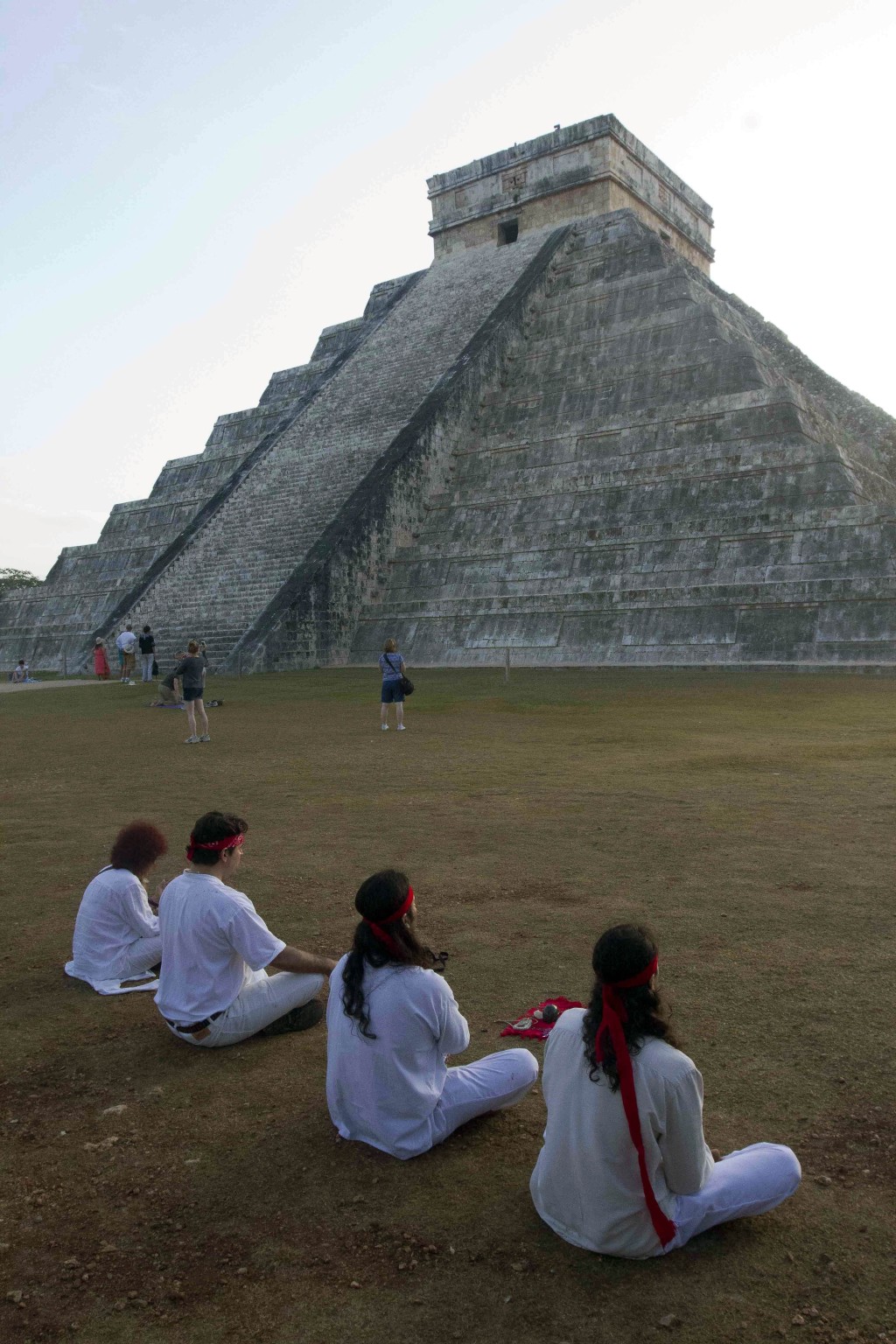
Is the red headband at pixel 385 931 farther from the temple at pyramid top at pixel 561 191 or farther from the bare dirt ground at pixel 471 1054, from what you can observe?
the temple at pyramid top at pixel 561 191

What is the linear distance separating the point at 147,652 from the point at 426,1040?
67.1ft

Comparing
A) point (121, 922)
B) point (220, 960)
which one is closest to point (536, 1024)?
point (220, 960)

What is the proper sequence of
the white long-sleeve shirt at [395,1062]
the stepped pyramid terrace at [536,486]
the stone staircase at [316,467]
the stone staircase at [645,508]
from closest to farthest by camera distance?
the white long-sleeve shirt at [395,1062]
the stone staircase at [645,508]
the stepped pyramid terrace at [536,486]
the stone staircase at [316,467]

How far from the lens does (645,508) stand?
2203cm

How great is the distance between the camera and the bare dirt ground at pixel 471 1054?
2613 millimetres

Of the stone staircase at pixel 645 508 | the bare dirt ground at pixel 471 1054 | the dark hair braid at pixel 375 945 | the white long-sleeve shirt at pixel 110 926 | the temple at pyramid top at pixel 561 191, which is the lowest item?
the bare dirt ground at pixel 471 1054

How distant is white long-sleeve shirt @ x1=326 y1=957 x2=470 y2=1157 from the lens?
11.0 ft

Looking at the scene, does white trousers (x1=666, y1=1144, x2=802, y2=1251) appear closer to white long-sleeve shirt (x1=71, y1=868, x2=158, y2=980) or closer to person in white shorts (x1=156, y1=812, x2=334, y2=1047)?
person in white shorts (x1=156, y1=812, x2=334, y2=1047)

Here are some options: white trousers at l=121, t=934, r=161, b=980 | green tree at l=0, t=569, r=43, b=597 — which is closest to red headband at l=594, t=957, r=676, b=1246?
white trousers at l=121, t=934, r=161, b=980

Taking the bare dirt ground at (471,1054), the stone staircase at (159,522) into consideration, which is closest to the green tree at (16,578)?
the stone staircase at (159,522)

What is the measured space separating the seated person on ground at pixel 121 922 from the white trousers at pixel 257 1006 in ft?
2.12

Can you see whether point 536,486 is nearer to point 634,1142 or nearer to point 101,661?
point 101,661

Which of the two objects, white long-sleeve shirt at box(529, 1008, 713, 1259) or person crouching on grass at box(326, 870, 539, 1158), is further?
person crouching on grass at box(326, 870, 539, 1158)

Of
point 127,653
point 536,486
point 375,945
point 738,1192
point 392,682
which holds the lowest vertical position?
point 738,1192
